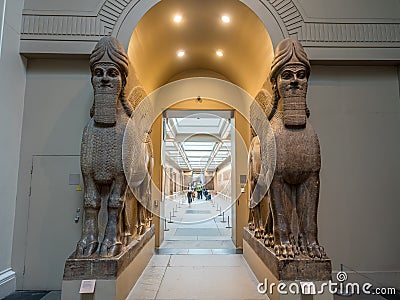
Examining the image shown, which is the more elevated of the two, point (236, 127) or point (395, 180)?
point (236, 127)

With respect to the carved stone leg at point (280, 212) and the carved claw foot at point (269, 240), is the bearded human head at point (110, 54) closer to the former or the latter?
the carved stone leg at point (280, 212)

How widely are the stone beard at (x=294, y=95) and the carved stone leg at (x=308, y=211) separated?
58 centimetres

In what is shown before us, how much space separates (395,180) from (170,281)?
321 centimetres

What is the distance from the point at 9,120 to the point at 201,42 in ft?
10.1

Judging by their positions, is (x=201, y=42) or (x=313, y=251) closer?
(x=313, y=251)

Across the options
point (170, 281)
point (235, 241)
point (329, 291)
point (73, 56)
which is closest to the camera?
point (329, 291)

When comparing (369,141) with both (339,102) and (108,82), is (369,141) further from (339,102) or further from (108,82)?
(108,82)

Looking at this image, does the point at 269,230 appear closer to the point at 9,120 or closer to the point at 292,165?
the point at 292,165

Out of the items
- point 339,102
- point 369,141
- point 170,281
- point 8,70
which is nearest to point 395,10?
point 339,102

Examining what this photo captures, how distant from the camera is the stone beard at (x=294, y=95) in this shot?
8.23 ft

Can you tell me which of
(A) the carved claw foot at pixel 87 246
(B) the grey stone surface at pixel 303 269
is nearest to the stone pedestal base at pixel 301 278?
(B) the grey stone surface at pixel 303 269

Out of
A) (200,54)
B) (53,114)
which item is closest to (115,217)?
(53,114)

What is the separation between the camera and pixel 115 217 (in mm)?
2539

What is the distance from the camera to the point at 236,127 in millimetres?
5105
